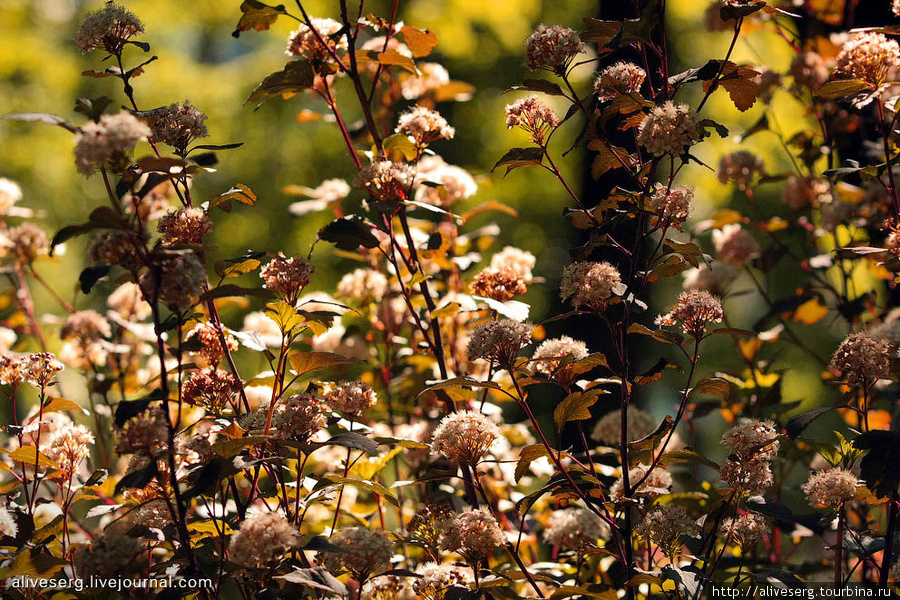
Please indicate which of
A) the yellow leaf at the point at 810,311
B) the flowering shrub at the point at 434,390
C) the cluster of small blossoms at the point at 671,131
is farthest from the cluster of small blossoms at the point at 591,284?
the yellow leaf at the point at 810,311

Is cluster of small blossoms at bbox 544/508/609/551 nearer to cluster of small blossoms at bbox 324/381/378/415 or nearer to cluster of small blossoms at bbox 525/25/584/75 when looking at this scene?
cluster of small blossoms at bbox 324/381/378/415

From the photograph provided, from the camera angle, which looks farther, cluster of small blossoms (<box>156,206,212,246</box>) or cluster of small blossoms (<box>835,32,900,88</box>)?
cluster of small blossoms (<box>835,32,900,88</box>)

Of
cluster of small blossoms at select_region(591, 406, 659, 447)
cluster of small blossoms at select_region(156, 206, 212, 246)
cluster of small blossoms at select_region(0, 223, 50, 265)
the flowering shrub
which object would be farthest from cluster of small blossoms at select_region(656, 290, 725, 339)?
cluster of small blossoms at select_region(0, 223, 50, 265)

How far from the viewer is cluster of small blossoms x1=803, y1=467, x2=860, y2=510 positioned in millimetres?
1311

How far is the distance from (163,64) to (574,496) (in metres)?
7.06

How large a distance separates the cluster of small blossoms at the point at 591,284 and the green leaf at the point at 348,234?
1.50 ft

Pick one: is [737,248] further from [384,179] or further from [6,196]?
[6,196]

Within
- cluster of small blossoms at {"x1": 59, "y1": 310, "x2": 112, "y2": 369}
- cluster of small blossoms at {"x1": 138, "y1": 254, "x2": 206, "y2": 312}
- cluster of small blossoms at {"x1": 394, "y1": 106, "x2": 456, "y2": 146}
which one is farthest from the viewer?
cluster of small blossoms at {"x1": 59, "y1": 310, "x2": 112, "y2": 369}

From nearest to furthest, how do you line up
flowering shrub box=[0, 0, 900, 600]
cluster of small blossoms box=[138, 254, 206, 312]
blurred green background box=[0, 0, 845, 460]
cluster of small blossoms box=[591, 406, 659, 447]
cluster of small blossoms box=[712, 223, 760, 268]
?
cluster of small blossoms box=[138, 254, 206, 312], flowering shrub box=[0, 0, 900, 600], cluster of small blossoms box=[591, 406, 659, 447], cluster of small blossoms box=[712, 223, 760, 268], blurred green background box=[0, 0, 845, 460]

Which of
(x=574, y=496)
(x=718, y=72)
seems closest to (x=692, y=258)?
(x=718, y=72)

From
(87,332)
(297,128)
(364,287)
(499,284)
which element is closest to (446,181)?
(364,287)

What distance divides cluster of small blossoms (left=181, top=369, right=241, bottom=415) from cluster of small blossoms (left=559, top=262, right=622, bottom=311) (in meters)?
0.64

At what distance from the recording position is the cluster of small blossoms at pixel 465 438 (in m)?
1.27

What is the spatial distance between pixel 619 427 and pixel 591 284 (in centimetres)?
87
